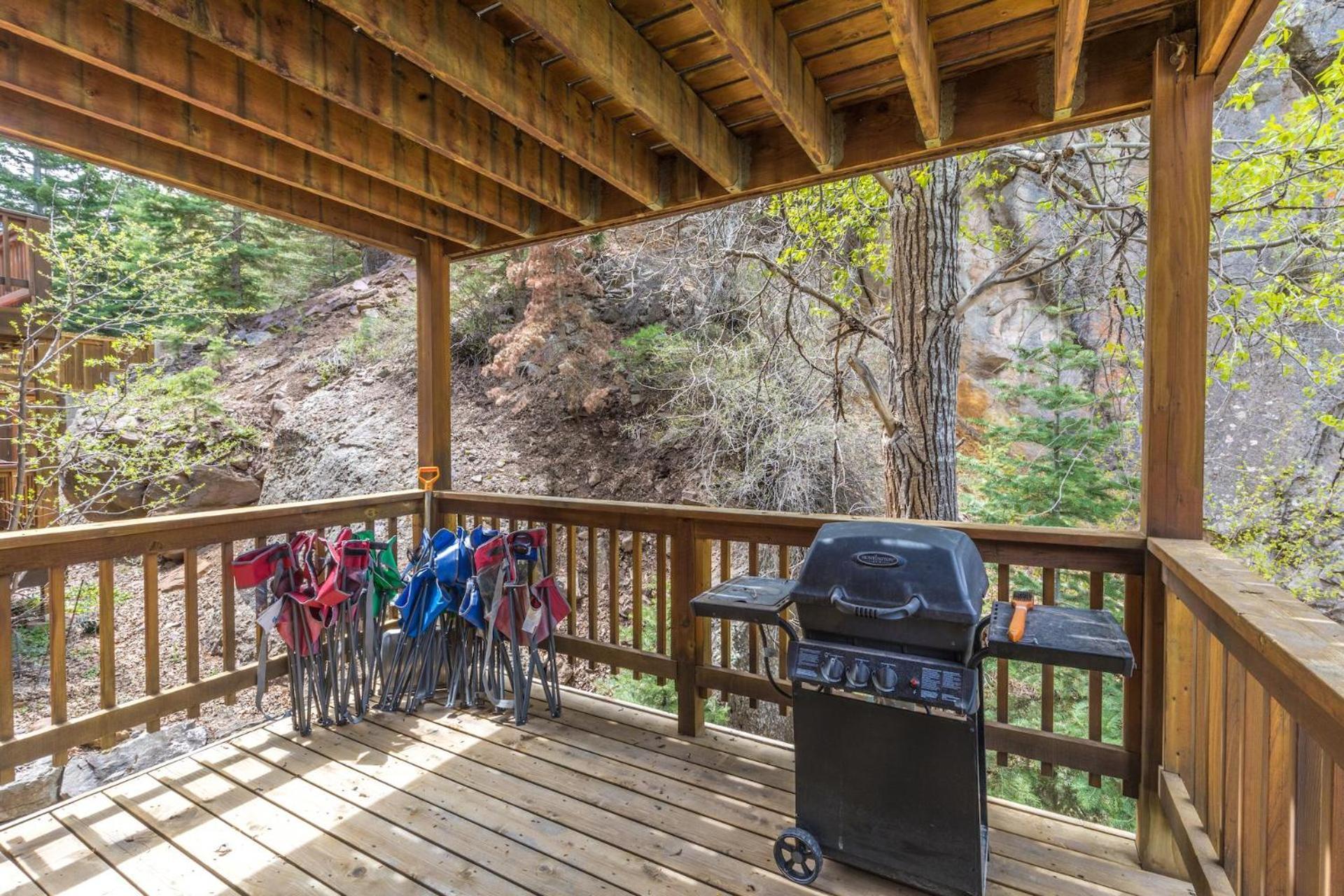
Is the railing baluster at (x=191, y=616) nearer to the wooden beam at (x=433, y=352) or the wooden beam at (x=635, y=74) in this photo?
the wooden beam at (x=433, y=352)

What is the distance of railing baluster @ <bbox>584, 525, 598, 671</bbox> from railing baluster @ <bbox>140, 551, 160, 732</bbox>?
1.72 m

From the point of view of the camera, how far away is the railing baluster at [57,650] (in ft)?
7.13

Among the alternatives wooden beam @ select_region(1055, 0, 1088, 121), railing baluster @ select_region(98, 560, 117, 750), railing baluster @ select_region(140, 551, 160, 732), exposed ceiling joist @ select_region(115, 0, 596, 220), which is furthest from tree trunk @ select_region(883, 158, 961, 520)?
railing baluster @ select_region(98, 560, 117, 750)

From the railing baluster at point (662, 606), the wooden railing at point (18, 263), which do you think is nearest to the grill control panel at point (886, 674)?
the railing baluster at point (662, 606)

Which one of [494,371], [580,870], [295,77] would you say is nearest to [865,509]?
[494,371]

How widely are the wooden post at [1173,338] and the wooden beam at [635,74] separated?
1491mm

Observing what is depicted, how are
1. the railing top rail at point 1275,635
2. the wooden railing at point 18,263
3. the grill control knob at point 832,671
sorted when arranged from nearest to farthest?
1. the railing top rail at point 1275,635
2. the grill control knob at point 832,671
3. the wooden railing at point 18,263

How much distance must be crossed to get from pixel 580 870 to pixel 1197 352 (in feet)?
8.03

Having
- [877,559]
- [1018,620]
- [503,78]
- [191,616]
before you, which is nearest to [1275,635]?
[1018,620]

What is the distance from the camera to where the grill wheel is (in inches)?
71.1

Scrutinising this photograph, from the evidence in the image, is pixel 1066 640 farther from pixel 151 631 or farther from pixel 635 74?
pixel 151 631

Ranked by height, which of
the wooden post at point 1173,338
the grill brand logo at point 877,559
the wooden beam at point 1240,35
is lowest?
the grill brand logo at point 877,559

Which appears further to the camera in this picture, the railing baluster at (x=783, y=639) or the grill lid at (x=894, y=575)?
the railing baluster at (x=783, y=639)

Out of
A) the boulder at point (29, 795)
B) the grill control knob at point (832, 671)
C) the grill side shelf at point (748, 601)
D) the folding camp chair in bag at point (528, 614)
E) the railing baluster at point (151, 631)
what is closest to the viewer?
the grill control knob at point (832, 671)
